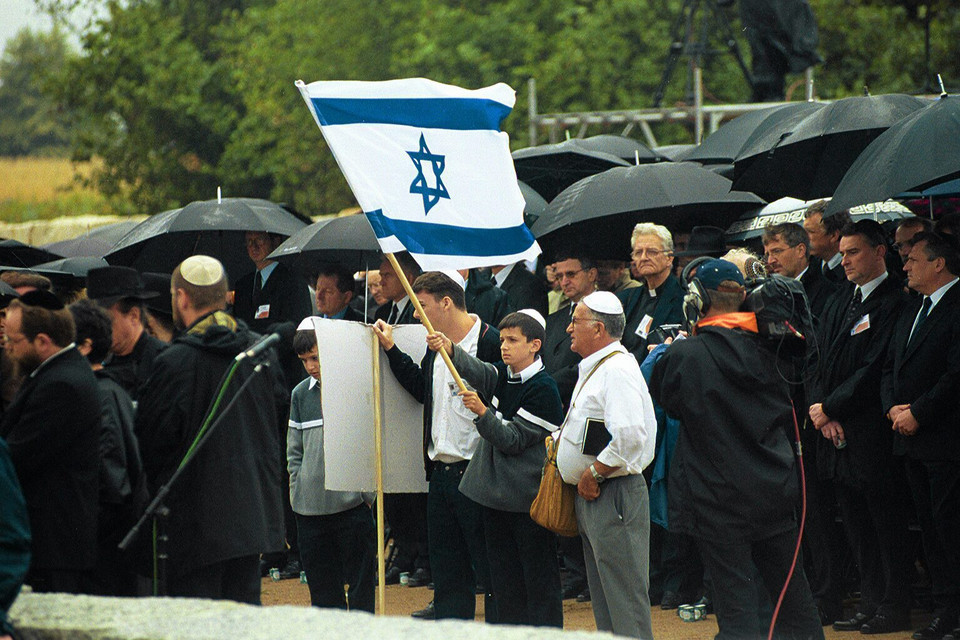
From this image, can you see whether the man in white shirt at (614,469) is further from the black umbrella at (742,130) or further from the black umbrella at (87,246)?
the black umbrella at (87,246)

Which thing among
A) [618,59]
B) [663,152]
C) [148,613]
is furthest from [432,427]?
[618,59]

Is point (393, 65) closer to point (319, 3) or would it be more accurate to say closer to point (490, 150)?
point (319, 3)

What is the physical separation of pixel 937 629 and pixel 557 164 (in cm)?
556

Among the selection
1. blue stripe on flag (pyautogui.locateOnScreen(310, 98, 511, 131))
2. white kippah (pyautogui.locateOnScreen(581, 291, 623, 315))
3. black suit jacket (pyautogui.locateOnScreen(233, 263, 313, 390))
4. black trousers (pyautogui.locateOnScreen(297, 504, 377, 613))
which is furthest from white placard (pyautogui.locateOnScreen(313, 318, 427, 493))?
black suit jacket (pyautogui.locateOnScreen(233, 263, 313, 390))

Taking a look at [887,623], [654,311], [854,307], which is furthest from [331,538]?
[854,307]

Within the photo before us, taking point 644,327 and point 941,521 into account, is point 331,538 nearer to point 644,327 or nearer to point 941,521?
point 644,327

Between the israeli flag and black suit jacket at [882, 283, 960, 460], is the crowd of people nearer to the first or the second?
black suit jacket at [882, 283, 960, 460]

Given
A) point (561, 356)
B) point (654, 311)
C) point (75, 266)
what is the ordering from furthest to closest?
1. point (75, 266)
2. point (561, 356)
3. point (654, 311)

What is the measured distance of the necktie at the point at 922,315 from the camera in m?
7.60

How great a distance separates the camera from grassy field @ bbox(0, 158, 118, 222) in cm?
3884

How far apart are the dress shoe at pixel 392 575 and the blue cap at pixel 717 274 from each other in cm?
456

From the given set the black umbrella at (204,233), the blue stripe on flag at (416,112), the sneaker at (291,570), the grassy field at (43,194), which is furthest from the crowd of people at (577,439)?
the grassy field at (43,194)

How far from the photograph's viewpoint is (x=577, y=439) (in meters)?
6.78

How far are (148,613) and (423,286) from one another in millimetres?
3596
